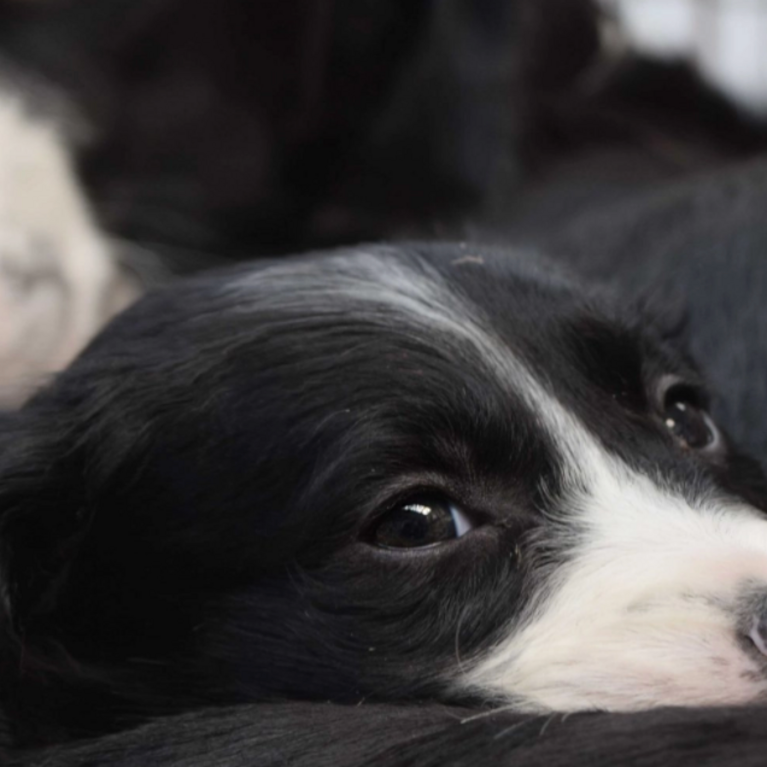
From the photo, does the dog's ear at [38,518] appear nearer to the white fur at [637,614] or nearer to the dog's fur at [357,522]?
the dog's fur at [357,522]

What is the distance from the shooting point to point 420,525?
1296 millimetres

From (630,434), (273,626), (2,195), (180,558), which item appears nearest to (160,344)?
(180,558)

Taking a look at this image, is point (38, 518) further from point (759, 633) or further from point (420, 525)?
point (759, 633)

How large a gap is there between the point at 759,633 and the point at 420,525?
13.4 inches

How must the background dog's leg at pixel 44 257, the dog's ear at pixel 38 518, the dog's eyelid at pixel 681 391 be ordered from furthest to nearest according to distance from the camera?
the background dog's leg at pixel 44 257 < the dog's eyelid at pixel 681 391 < the dog's ear at pixel 38 518

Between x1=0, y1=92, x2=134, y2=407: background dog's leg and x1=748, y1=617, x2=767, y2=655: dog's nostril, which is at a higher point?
x1=0, y1=92, x2=134, y2=407: background dog's leg

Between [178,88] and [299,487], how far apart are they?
5.38 ft

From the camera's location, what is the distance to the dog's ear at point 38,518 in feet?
4.60

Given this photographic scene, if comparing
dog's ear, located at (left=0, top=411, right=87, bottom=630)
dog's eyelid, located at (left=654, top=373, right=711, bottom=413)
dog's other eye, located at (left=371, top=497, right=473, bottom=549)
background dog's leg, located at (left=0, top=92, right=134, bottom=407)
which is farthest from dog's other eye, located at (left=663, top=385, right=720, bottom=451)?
background dog's leg, located at (left=0, top=92, right=134, bottom=407)

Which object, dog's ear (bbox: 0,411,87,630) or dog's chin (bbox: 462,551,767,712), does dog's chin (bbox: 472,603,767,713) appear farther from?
dog's ear (bbox: 0,411,87,630)

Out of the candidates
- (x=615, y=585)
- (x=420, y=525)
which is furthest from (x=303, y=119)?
(x=615, y=585)

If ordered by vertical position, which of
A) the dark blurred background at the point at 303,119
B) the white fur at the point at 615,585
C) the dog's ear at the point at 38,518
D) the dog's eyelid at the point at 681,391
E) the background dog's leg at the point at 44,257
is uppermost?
the dark blurred background at the point at 303,119

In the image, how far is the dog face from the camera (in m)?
1.19

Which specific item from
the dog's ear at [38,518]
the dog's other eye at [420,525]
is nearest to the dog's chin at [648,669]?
the dog's other eye at [420,525]
